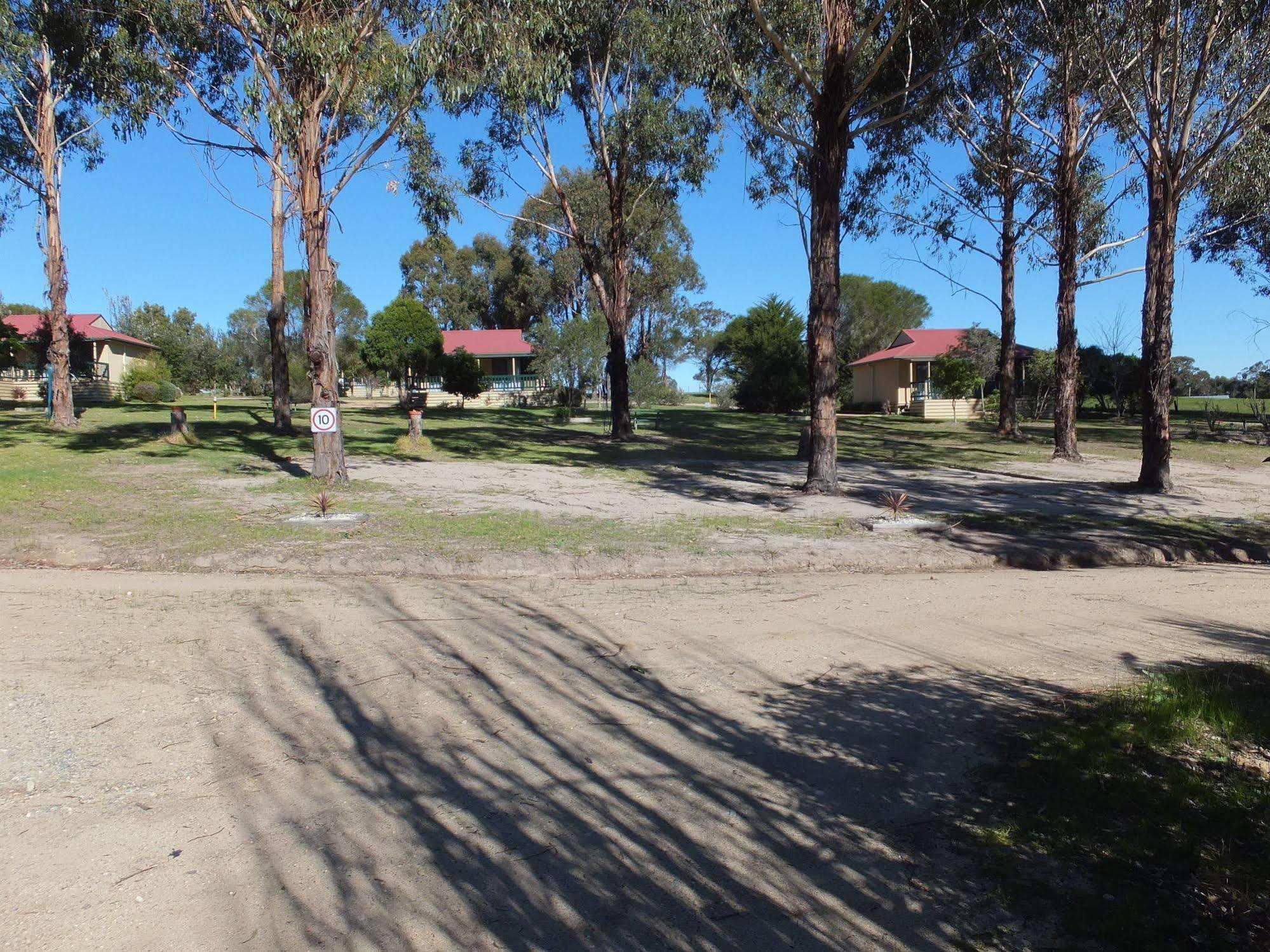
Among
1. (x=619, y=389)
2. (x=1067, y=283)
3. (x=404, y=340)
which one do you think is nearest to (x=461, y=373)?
(x=404, y=340)

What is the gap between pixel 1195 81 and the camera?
551 inches

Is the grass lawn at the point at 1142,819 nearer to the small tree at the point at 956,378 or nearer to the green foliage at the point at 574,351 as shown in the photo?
the small tree at the point at 956,378

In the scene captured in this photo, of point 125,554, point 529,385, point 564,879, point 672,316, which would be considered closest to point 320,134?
point 125,554

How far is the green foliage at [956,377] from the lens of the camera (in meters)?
37.7

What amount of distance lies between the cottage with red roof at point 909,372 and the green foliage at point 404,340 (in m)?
22.2

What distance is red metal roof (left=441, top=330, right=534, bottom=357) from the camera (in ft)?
188

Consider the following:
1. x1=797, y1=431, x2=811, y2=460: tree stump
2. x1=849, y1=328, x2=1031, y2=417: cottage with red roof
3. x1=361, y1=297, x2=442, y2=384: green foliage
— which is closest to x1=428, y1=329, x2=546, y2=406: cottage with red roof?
x1=361, y1=297, x2=442, y2=384: green foliage

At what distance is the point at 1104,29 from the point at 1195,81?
2531 millimetres

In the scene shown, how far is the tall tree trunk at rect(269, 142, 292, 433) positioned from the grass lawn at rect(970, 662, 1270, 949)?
21.8 meters

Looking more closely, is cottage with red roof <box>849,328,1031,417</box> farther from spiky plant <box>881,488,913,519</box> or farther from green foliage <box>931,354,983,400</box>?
spiky plant <box>881,488,913,519</box>

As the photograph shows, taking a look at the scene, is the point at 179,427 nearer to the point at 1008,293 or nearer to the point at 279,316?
the point at 279,316

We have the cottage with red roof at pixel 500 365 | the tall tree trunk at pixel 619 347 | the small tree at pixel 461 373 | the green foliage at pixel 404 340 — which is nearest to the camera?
the tall tree trunk at pixel 619 347

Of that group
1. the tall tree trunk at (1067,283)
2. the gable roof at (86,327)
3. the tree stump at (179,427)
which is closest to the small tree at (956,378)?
the tall tree trunk at (1067,283)

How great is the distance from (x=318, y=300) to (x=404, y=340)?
2899cm
